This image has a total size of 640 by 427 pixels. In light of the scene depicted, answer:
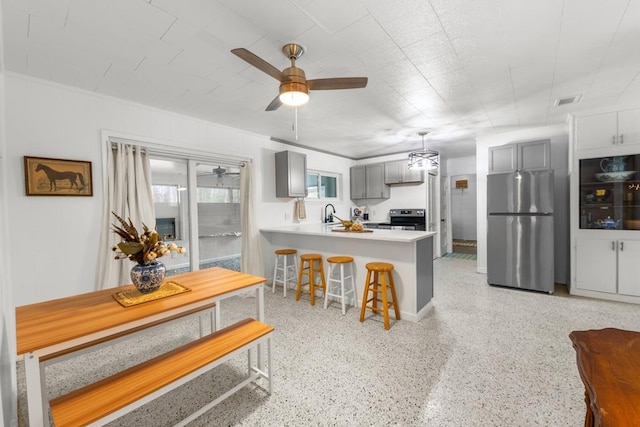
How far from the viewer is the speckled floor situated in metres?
1.66

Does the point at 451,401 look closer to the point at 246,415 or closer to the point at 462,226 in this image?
the point at 246,415

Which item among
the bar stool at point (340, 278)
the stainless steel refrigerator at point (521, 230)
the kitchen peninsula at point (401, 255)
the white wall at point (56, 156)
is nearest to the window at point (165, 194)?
the white wall at point (56, 156)

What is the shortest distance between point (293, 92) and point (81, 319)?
1.84 meters

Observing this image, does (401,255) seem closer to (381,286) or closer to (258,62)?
(381,286)

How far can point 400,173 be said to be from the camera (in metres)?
5.82

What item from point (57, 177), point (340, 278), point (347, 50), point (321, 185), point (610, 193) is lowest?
point (340, 278)

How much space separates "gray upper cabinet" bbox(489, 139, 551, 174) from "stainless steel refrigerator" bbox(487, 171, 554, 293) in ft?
1.02

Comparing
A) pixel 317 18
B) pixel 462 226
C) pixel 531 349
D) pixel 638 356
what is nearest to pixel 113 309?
pixel 317 18

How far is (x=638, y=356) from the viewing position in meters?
0.92

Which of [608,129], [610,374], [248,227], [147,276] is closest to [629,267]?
[608,129]

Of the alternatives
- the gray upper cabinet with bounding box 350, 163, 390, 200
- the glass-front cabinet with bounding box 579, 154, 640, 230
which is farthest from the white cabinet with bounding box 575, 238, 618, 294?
the gray upper cabinet with bounding box 350, 163, 390, 200

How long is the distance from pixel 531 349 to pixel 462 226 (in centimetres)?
628

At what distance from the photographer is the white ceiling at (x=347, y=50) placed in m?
1.65

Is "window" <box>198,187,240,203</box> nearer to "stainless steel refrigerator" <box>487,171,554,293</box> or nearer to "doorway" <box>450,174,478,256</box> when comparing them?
"stainless steel refrigerator" <box>487,171,554,293</box>
